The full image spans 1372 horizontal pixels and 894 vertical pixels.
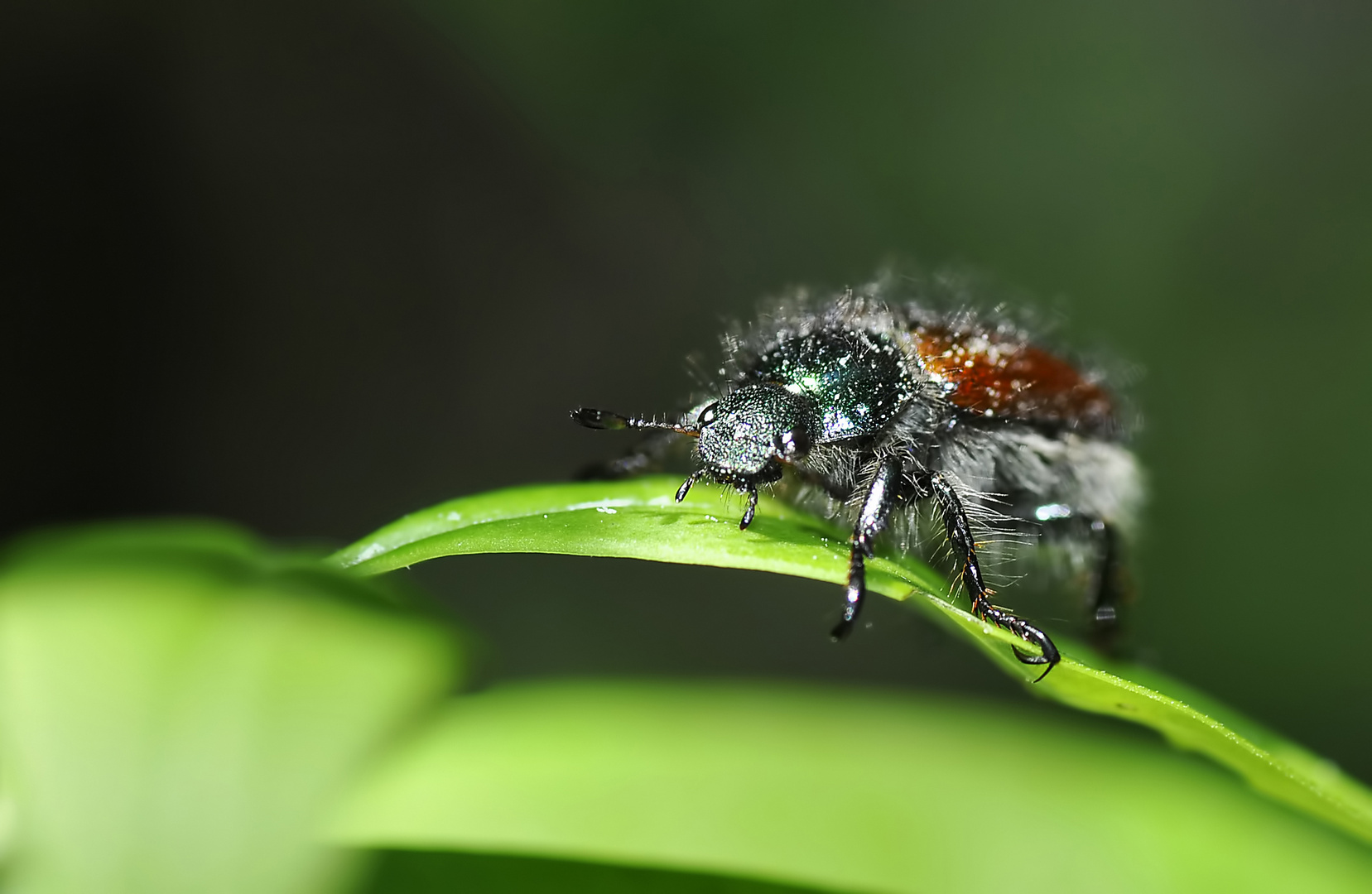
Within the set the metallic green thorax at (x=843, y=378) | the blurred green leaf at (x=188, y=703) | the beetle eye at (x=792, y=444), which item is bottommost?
the blurred green leaf at (x=188, y=703)

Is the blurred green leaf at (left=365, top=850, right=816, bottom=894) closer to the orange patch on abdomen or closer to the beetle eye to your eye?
the beetle eye

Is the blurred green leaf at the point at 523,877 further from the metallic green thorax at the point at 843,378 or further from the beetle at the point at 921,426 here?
the metallic green thorax at the point at 843,378

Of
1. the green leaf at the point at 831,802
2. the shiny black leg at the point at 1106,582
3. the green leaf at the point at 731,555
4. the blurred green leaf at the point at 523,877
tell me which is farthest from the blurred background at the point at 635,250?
the blurred green leaf at the point at 523,877

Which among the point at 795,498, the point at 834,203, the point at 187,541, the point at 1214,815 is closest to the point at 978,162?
the point at 834,203

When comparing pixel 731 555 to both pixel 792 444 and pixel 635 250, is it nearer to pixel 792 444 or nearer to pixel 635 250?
pixel 792 444

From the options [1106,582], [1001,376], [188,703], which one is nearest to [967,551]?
[1001,376]

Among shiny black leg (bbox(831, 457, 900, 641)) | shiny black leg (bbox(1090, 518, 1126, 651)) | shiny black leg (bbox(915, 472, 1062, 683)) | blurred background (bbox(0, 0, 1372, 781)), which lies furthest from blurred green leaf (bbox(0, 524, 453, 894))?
blurred background (bbox(0, 0, 1372, 781))
